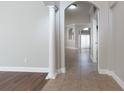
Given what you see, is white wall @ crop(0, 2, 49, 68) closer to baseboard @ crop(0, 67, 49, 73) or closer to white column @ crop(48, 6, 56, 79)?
baseboard @ crop(0, 67, 49, 73)

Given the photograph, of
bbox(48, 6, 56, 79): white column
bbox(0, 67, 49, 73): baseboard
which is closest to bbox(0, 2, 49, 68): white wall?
bbox(0, 67, 49, 73): baseboard

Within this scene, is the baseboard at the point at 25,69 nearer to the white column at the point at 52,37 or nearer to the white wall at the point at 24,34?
the white wall at the point at 24,34

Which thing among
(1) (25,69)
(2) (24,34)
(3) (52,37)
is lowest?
(1) (25,69)

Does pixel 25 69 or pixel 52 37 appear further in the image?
pixel 25 69

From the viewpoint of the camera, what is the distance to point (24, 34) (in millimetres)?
4375

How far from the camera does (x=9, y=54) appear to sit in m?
4.46

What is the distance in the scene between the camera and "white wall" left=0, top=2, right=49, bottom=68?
4316 mm

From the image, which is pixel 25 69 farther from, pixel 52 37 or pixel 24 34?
pixel 52 37

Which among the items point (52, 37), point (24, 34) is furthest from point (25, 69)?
point (52, 37)

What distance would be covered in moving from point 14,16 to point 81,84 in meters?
2.83

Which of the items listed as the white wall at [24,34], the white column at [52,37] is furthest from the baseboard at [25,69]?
the white column at [52,37]

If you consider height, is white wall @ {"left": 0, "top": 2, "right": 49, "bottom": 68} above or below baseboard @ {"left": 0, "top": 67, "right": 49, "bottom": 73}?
above

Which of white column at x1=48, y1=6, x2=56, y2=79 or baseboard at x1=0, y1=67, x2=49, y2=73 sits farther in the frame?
baseboard at x1=0, y1=67, x2=49, y2=73

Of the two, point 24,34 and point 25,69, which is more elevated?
point 24,34
